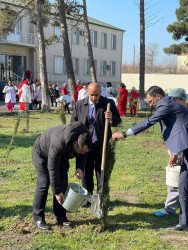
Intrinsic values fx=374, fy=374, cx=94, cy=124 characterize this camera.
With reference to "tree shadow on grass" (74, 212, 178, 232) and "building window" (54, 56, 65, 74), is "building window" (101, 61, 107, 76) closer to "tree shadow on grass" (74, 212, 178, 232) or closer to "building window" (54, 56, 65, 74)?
"building window" (54, 56, 65, 74)

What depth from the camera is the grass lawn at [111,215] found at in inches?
172

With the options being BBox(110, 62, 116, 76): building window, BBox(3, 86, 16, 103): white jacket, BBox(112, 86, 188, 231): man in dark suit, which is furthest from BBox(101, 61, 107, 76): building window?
BBox(112, 86, 188, 231): man in dark suit

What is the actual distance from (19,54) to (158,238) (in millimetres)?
30701

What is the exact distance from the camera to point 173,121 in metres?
4.72

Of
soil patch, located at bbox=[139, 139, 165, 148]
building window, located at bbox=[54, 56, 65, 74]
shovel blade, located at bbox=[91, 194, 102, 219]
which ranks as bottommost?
soil patch, located at bbox=[139, 139, 165, 148]

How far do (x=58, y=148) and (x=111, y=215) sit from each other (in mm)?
1702

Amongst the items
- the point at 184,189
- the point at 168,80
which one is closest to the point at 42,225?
the point at 184,189

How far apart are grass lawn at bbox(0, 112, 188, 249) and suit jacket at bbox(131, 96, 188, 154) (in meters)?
1.11

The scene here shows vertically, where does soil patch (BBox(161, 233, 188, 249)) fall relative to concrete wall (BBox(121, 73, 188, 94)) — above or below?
below

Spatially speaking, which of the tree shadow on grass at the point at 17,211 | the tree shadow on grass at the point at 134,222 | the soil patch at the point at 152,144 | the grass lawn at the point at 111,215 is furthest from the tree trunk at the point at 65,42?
the tree shadow on grass at the point at 134,222

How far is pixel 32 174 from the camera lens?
7.34m

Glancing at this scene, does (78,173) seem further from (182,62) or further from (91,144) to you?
(182,62)

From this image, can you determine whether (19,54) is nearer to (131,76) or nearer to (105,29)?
(105,29)

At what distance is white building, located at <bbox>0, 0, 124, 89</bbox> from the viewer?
104ft
